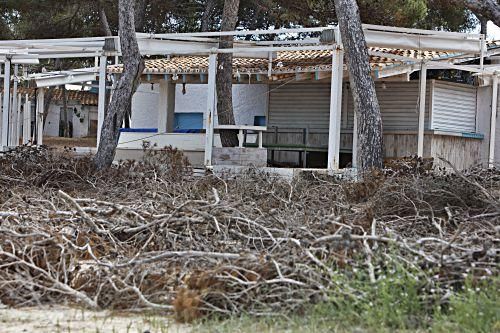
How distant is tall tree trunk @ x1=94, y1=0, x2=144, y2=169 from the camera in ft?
56.4

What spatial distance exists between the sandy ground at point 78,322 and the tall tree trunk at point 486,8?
7.84 meters

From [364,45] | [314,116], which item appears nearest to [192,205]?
[364,45]

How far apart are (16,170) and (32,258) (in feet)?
27.5

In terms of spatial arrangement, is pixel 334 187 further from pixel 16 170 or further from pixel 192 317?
pixel 192 317

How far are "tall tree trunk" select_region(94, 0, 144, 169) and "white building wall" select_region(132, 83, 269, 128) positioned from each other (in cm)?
619

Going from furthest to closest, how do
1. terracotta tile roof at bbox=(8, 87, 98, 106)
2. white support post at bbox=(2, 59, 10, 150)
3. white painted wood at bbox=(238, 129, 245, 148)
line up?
terracotta tile roof at bbox=(8, 87, 98, 106), white support post at bbox=(2, 59, 10, 150), white painted wood at bbox=(238, 129, 245, 148)

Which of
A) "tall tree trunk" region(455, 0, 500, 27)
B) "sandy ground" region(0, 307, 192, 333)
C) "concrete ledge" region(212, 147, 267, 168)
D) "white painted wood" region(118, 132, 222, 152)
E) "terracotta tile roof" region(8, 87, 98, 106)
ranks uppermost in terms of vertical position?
"tall tree trunk" region(455, 0, 500, 27)

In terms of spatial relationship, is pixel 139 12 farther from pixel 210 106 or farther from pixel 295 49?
pixel 295 49

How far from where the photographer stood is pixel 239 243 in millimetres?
8609

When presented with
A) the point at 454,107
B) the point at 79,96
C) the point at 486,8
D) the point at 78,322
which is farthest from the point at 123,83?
the point at 79,96

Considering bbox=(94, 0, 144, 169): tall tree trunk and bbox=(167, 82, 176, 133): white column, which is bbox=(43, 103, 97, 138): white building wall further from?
bbox=(94, 0, 144, 169): tall tree trunk

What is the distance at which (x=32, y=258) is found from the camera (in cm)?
786

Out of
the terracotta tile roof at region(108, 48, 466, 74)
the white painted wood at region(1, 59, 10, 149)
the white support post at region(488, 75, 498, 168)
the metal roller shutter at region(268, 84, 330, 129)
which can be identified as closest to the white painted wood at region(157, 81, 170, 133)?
the terracotta tile roof at region(108, 48, 466, 74)

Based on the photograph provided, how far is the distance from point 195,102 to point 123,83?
756cm
